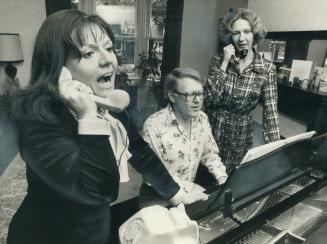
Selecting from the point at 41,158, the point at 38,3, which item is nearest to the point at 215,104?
the point at 38,3

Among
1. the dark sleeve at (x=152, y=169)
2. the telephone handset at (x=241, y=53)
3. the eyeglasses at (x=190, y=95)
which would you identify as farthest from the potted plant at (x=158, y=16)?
the dark sleeve at (x=152, y=169)

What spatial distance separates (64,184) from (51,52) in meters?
0.33

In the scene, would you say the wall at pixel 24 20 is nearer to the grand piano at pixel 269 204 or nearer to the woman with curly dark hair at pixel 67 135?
the woman with curly dark hair at pixel 67 135

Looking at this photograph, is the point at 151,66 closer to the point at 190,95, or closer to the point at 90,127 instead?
the point at 190,95

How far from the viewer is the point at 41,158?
675 mm

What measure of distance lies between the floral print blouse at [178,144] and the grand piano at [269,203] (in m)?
0.22

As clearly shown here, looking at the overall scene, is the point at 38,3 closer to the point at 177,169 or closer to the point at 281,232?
the point at 177,169

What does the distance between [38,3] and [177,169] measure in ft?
2.92

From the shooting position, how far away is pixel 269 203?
1131mm

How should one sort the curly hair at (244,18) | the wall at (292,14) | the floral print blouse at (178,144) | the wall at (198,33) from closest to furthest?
1. the floral print blouse at (178,144)
2. the curly hair at (244,18)
3. the wall at (198,33)
4. the wall at (292,14)

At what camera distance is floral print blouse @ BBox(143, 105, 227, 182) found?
1.24 meters

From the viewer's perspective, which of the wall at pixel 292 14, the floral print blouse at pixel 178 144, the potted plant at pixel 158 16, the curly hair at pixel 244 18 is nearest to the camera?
the floral print blouse at pixel 178 144

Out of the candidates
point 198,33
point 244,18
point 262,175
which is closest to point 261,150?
point 262,175

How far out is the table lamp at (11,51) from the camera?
114 cm
